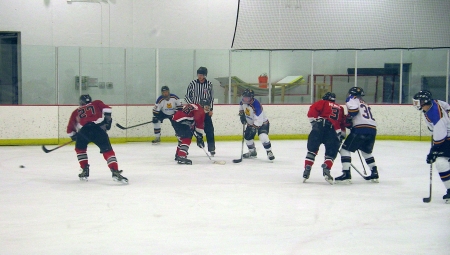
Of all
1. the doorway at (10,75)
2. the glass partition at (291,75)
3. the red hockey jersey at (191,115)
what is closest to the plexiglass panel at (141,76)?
the doorway at (10,75)

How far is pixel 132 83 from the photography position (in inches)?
403

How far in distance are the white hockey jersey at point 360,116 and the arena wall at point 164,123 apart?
16.0ft

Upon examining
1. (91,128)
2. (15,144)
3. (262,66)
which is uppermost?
(262,66)

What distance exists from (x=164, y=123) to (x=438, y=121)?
630 centimetres

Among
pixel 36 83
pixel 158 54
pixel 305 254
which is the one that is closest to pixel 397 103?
pixel 158 54

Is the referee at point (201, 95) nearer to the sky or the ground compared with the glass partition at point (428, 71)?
nearer to the ground

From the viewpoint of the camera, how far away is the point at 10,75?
9.35 m

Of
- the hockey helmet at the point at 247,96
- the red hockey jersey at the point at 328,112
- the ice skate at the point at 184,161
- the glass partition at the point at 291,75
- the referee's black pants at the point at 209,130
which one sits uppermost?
the glass partition at the point at 291,75

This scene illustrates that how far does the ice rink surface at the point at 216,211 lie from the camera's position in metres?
3.43

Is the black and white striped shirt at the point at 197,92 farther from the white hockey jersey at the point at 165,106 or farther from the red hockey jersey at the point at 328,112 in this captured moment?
the red hockey jersey at the point at 328,112

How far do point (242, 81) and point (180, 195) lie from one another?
5842 millimetres

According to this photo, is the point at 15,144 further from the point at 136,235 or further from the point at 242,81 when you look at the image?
the point at 136,235

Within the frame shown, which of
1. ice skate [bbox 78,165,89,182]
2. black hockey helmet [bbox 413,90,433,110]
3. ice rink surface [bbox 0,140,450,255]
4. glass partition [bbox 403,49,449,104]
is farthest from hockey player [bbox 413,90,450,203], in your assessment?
glass partition [bbox 403,49,449,104]

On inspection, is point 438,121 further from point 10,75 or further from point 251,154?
point 10,75
